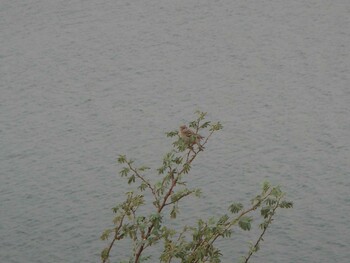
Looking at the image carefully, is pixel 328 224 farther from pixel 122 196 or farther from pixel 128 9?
pixel 128 9

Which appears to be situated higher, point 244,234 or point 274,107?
point 274,107

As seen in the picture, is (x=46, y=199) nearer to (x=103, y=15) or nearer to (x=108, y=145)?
(x=108, y=145)

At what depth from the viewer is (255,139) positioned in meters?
2.38

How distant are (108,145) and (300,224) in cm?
91

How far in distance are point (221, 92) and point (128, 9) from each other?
45.2 inches

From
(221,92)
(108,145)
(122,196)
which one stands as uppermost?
(221,92)

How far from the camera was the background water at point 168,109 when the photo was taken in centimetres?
197

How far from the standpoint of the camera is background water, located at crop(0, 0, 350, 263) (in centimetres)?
197

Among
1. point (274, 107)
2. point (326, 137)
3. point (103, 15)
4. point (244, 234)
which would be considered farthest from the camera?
point (103, 15)

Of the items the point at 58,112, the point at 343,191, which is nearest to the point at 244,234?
the point at 343,191

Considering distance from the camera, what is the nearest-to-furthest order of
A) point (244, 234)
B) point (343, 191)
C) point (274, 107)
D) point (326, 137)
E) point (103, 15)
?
1. point (244, 234)
2. point (343, 191)
3. point (326, 137)
4. point (274, 107)
5. point (103, 15)

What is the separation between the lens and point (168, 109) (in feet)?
8.69

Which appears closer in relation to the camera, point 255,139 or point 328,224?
point 328,224

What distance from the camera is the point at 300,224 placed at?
6.24 ft
